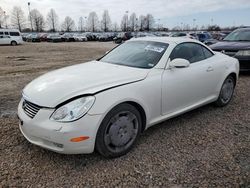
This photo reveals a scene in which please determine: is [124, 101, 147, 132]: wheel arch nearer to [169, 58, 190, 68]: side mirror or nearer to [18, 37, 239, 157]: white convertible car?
[18, 37, 239, 157]: white convertible car

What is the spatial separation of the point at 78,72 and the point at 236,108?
3.29 meters

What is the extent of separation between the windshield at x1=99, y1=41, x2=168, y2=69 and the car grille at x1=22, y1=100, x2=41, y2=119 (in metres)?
1.54

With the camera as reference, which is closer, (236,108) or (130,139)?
(130,139)

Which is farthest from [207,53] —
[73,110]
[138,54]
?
[73,110]

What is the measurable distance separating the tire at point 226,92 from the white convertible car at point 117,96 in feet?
1.52

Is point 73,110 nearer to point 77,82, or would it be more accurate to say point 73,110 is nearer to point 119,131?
point 77,82

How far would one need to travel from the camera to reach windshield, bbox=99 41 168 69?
3830mm

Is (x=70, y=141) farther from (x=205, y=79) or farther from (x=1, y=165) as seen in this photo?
(x=205, y=79)

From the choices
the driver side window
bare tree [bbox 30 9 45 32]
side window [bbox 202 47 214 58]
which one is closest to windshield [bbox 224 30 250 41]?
side window [bbox 202 47 214 58]

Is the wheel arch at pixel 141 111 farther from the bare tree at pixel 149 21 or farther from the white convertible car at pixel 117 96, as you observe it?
the bare tree at pixel 149 21

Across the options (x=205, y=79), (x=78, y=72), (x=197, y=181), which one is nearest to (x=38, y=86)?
(x=78, y=72)

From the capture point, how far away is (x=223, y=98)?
5043mm

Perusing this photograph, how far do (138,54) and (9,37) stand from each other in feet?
104

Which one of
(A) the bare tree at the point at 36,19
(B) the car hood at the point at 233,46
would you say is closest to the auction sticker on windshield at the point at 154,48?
(B) the car hood at the point at 233,46
